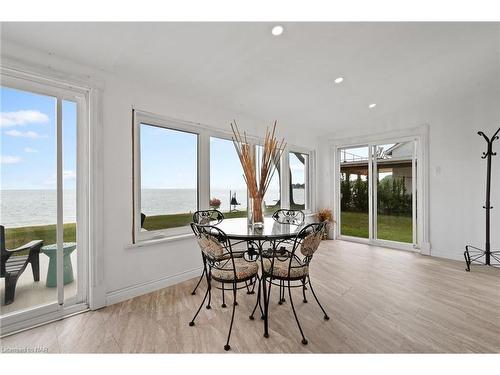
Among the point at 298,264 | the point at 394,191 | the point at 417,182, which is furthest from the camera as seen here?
the point at 394,191

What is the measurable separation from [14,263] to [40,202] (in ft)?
1.77

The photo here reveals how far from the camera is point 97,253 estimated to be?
214 centimetres

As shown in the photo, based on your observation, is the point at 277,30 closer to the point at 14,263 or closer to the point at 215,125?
the point at 215,125

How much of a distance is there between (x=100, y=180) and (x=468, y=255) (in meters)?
4.77

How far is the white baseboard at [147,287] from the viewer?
2.24 m

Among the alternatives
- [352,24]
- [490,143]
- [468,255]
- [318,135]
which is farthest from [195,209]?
[490,143]

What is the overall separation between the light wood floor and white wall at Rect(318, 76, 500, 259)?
96cm

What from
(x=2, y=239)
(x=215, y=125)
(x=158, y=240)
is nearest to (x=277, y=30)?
(x=215, y=125)

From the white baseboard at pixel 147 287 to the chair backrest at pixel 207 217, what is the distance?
0.69m

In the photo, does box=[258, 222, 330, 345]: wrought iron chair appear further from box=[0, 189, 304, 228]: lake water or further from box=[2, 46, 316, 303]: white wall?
box=[0, 189, 304, 228]: lake water

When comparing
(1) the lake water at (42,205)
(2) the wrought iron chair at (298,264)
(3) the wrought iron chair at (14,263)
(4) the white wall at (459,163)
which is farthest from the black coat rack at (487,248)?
(3) the wrought iron chair at (14,263)

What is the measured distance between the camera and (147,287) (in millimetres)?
2471

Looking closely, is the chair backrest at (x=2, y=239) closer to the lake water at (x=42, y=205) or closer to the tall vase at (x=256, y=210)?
the lake water at (x=42, y=205)
